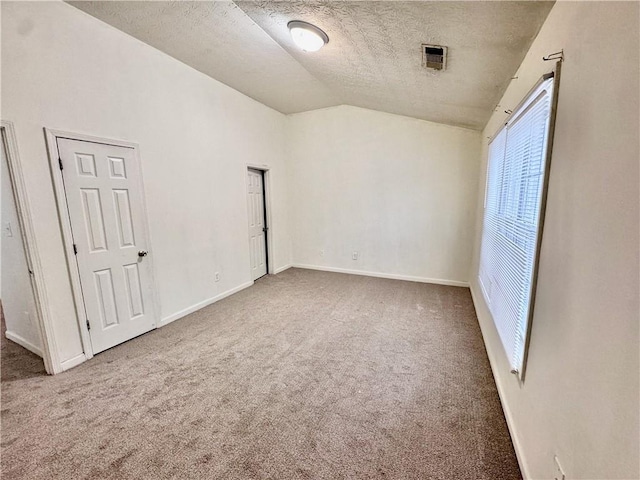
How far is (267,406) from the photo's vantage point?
2.00 meters

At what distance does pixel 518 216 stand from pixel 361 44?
1.71 metres

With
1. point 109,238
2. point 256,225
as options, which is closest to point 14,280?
point 109,238

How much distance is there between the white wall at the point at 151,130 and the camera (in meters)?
2.13

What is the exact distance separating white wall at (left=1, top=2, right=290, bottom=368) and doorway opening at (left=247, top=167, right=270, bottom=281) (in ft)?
0.85

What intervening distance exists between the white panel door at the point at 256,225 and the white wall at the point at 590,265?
398 cm

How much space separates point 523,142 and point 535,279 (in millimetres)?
895

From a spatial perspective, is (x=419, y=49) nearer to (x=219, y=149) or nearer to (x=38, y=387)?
(x=219, y=149)

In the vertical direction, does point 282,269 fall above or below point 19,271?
below

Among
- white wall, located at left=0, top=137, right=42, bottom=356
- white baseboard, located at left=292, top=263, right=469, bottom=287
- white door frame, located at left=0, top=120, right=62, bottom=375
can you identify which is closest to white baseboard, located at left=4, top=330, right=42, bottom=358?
white wall, located at left=0, top=137, right=42, bottom=356

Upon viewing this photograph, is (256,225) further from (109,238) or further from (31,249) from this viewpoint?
(31,249)

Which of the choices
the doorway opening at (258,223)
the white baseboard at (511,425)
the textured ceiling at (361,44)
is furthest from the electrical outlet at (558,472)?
the doorway opening at (258,223)

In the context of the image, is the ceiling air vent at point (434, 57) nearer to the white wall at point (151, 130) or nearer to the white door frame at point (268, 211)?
the white wall at point (151, 130)

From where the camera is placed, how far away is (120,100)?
266cm

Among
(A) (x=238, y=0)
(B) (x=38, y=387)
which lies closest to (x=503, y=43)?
(A) (x=238, y=0)
